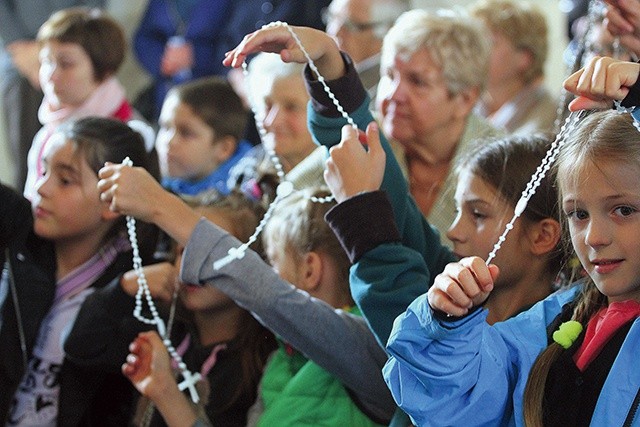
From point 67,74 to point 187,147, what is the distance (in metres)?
0.45

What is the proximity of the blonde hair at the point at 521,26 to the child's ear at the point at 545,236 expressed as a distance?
6.17 feet

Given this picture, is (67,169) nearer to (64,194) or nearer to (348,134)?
(64,194)

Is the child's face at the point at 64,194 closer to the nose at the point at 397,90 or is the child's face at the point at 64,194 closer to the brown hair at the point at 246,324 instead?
the brown hair at the point at 246,324

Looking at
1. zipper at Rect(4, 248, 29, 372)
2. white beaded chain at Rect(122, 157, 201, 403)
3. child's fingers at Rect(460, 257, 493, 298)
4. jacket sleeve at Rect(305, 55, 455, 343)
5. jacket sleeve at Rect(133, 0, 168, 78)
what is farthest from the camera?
jacket sleeve at Rect(133, 0, 168, 78)

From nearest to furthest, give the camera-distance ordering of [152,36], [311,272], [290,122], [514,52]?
[311,272] → [290,122] → [514,52] → [152,36]

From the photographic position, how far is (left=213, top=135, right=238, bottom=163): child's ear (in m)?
3.19

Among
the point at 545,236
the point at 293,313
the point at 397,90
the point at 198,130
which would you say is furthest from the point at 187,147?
the point at 545,236

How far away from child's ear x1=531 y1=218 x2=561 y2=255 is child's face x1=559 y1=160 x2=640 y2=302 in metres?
Answer: 0.33

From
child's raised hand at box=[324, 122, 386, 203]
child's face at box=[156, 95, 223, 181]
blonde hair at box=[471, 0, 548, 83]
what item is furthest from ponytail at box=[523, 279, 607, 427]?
blonde hair at box=[471, 0, 548, 83]

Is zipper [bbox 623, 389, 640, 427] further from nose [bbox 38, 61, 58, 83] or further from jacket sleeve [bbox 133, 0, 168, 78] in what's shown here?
jacket sleeve [bbox 133, 0, 168, 78]

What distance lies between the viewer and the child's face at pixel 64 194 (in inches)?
87.0

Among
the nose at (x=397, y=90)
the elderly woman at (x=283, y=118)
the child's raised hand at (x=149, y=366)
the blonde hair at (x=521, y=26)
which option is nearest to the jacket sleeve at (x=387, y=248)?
the child's raised hand at (x=149, y=366)

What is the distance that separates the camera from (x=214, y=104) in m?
3.17

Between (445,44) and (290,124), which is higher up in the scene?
(445,44)
